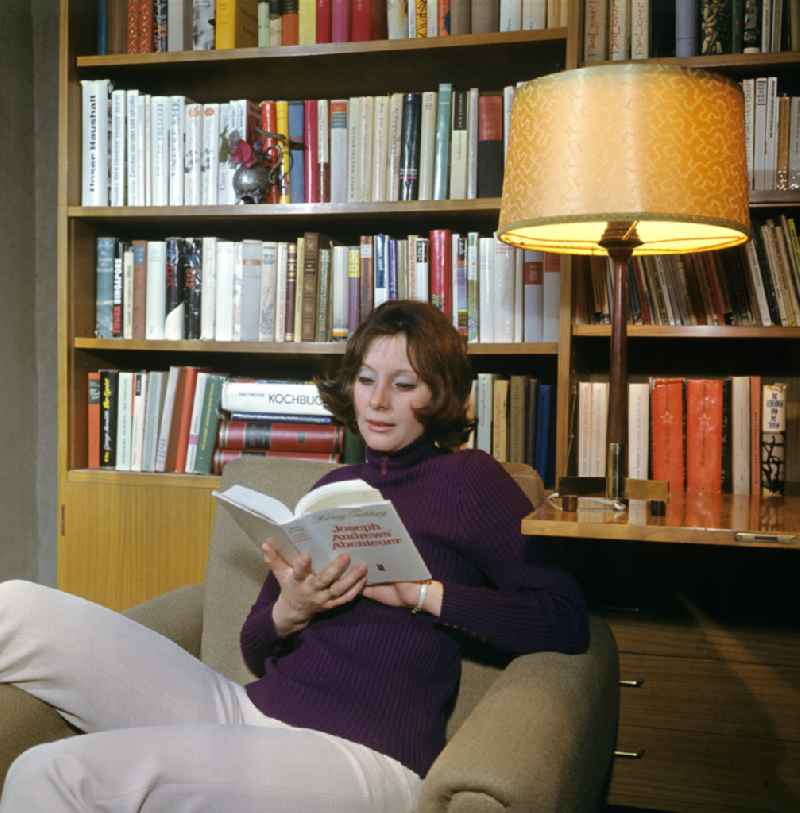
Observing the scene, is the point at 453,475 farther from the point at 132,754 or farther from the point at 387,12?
the point at 387,12

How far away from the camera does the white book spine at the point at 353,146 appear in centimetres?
239

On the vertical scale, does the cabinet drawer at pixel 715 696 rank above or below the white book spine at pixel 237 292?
below

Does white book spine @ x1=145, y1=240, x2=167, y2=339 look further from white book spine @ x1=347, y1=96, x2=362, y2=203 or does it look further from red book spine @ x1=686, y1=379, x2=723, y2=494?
red book spine @ x1=686, y1=379, x2=723, y2=494

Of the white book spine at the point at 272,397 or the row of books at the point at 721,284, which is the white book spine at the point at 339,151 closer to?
the white book spine at the point at 272,397

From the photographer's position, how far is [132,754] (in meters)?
1.23

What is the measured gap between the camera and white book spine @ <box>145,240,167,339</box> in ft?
8.28

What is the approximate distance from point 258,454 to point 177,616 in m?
0.70

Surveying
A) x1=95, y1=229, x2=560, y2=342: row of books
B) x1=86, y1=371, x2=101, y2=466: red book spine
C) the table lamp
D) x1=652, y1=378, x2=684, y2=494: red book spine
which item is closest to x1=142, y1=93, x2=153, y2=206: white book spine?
x1=95, y1=229, x2=560, y2=342: row of books

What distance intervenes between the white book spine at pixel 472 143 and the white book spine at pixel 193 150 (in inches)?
24.9

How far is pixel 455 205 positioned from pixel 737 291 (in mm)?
611

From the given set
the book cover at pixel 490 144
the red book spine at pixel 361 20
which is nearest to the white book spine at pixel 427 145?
the book cover at pixel 490 144

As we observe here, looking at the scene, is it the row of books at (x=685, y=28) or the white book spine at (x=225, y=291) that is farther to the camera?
the white book spine at (x=225, y=291)

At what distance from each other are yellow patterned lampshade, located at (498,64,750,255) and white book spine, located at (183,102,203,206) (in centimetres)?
107

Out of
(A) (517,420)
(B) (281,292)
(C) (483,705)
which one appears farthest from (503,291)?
(C) (483,705)
